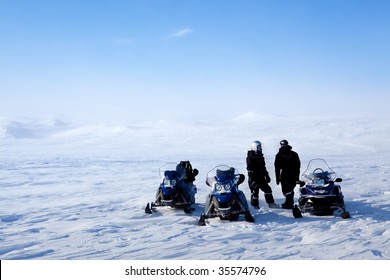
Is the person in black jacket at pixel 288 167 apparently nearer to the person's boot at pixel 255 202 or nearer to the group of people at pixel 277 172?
the group of people at pixel 277 172

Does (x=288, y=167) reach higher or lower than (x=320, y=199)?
higher

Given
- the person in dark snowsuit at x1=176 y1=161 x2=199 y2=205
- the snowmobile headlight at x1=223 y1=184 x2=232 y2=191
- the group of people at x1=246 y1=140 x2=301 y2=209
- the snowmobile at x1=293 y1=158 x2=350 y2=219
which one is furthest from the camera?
the group of people at x1=246 y1=140 x2=301 y2=209

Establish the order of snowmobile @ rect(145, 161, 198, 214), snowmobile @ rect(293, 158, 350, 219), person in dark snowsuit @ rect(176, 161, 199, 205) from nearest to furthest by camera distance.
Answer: snowmobile @ rect(293, 158, 350, 219) → snowmobile @ rect(145, 161, 198, 214) → person in dark snowsuit @ rect(176, 161, 199, 205)

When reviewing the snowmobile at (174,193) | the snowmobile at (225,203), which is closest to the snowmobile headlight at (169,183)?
the snowmobile at (174,193)

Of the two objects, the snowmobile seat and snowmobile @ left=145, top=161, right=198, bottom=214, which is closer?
snowmobile @ left=145, top=161, right=198, bottom=214

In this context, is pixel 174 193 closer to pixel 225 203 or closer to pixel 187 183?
pixel 187 183

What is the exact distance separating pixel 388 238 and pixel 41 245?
5.81 metres

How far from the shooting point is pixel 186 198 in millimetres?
9008

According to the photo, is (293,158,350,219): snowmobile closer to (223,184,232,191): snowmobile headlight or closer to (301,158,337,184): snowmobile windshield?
(301,158,337,184): snowmobile windshield

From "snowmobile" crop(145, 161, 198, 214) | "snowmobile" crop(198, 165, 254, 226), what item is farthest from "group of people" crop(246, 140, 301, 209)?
"snowmobile" crop(145, 161, 198, 214)

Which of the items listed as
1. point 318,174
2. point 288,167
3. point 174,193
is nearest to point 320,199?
point 318,174

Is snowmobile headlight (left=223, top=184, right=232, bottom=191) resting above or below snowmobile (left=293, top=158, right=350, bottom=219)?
above

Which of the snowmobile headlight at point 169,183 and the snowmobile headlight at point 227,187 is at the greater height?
the snowmobile headlight at point 169,183
